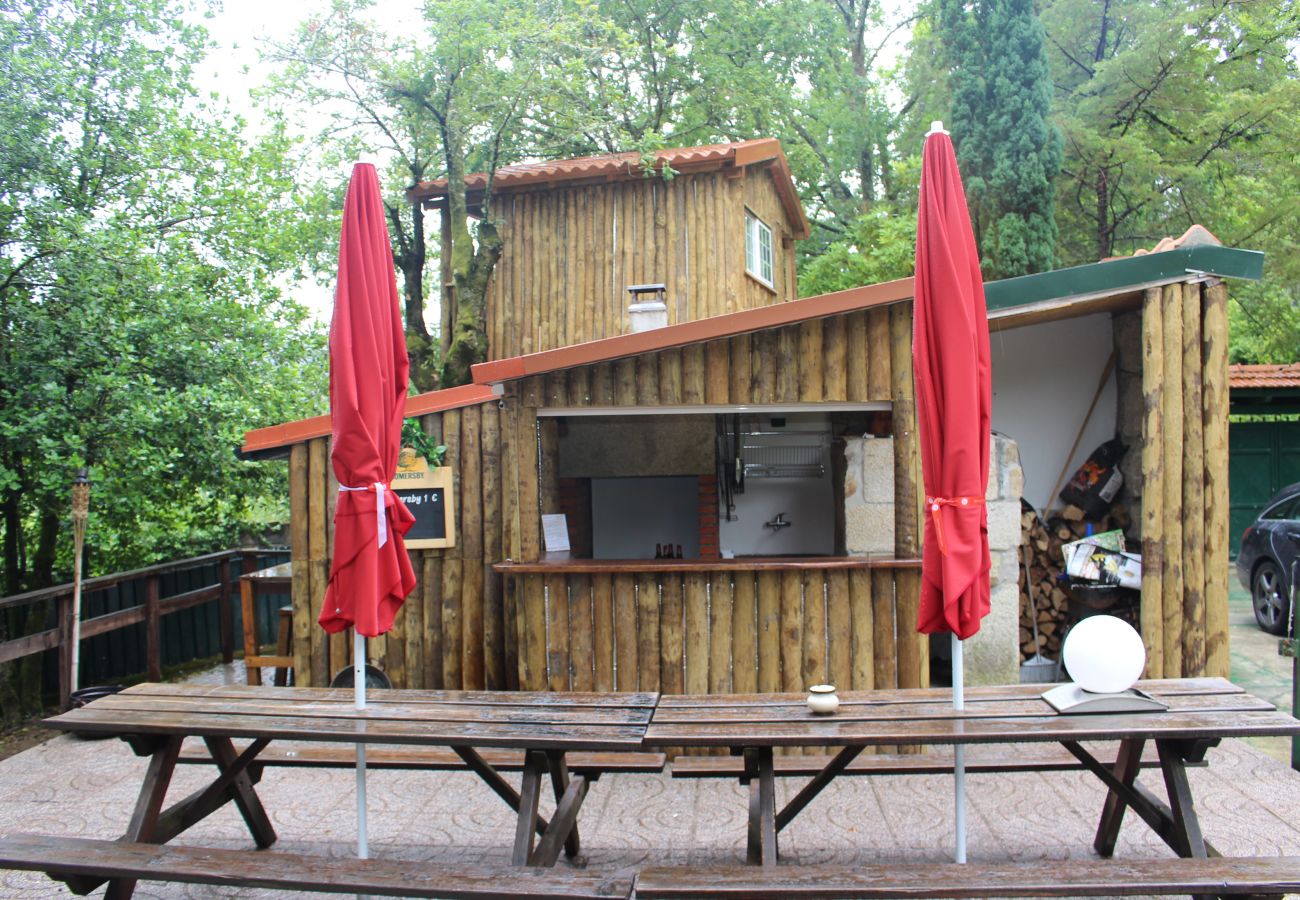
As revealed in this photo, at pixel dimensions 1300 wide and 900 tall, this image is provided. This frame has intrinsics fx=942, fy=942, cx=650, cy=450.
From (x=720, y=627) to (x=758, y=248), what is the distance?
8.69 meters

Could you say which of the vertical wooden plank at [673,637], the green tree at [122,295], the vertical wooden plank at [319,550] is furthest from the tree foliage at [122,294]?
the vertical wooden plank at [673,637]

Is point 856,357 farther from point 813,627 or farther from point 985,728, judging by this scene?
point 985,728

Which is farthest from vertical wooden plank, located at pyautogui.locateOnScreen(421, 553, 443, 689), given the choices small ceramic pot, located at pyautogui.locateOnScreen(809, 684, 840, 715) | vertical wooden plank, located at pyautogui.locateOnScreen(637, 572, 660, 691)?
small ceramic pot, located at pyautogui.locateOnScreen(809, 684, 840, 715)

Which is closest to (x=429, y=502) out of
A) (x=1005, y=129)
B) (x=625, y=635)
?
(x=625, y=635)

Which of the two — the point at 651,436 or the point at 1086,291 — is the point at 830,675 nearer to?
the point at 1086,291

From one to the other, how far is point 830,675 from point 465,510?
2.75 meters

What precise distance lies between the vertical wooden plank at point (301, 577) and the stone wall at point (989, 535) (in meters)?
3.87

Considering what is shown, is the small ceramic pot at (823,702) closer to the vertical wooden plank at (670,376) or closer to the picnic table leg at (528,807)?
the picnic table leg at (528,807)

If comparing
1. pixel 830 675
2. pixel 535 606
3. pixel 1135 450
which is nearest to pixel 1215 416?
pixel 1135 450

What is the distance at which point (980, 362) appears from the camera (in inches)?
147

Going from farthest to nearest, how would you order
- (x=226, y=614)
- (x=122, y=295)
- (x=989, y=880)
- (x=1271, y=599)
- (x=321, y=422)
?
(x=1271, y=599) < (x=226, y=614) < (x=122, y=295) < (x=321, y=422) < (x=989, y=880)

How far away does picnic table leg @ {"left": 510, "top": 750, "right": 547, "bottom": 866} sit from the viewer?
3.63m

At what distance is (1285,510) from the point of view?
413 inches

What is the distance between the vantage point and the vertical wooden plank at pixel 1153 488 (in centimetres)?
632
